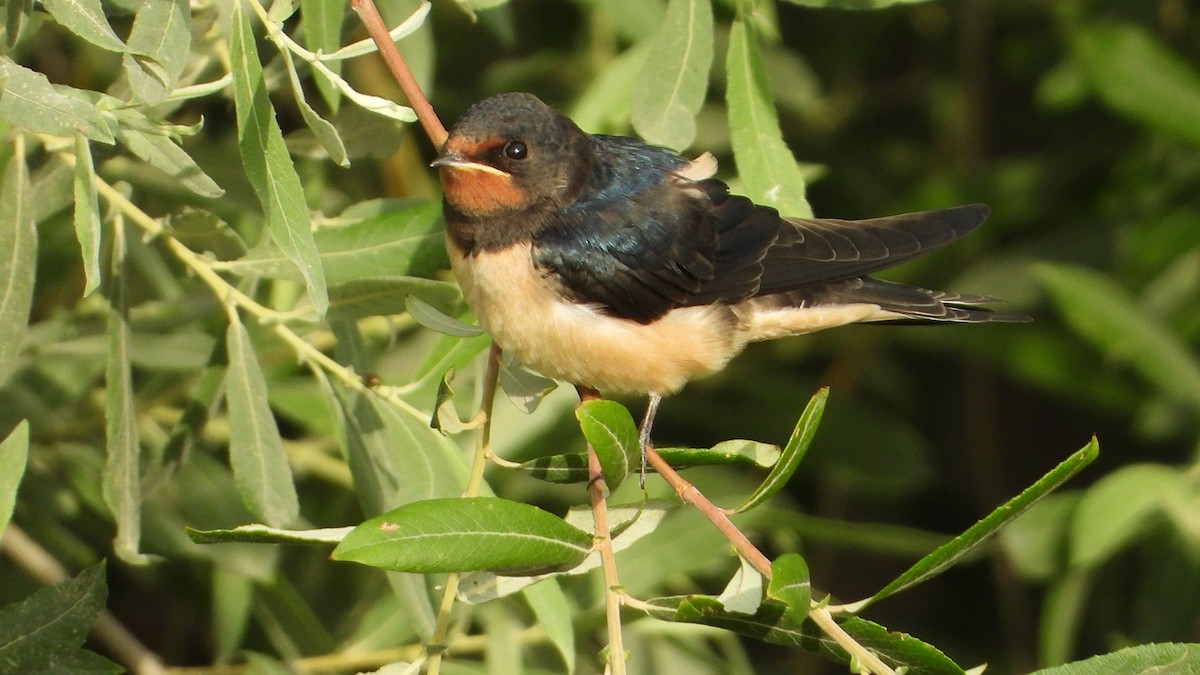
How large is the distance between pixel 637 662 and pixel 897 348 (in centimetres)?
202

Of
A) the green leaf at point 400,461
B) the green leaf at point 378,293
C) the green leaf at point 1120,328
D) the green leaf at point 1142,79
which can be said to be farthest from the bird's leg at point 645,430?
the green leaf at point 1142,79

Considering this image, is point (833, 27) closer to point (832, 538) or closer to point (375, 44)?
point (832, 538)

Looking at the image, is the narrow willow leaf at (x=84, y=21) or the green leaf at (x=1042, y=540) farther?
the green leaf at (x=1042, y=540)

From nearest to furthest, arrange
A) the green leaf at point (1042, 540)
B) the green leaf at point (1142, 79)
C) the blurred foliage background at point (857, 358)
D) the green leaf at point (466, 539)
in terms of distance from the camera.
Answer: the green leaf at point (466, 539)
the blurred foliage background at point (857, 358)
the green leaf at point (1042, 540)
the green leaf at point (1142, 79)

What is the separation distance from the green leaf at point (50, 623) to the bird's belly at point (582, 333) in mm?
708

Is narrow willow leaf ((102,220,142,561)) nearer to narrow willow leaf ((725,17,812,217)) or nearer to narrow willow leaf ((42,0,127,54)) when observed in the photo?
narrow willow leaf ((42,0,127,54))

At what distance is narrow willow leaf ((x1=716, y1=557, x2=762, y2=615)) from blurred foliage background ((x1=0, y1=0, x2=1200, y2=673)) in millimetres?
810

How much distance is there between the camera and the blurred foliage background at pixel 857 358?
2730mm

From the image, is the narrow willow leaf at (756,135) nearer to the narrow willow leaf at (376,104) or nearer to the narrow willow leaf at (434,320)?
the narrow willow leaf at (434,320)

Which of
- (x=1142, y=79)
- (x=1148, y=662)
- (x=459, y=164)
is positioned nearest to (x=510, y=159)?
(x=459, y=164)

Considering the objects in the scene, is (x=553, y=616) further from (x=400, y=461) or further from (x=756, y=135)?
(x=756, y=135)

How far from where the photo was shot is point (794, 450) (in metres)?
1.79

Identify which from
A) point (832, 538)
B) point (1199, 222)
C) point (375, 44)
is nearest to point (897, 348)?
point (1199, 222)

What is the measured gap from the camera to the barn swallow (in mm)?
2254
